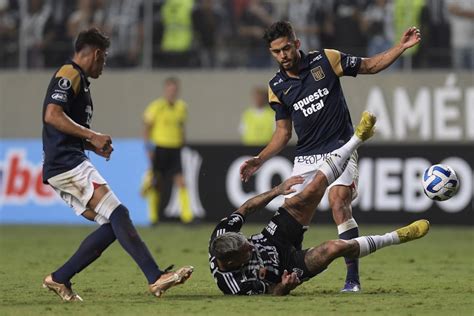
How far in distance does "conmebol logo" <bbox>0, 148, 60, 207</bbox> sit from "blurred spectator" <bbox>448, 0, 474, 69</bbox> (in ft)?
26.5

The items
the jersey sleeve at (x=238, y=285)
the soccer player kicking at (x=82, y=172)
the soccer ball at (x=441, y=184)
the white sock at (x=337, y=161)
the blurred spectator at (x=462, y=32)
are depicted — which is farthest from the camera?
the blurred spectator at (x=462, y=32)

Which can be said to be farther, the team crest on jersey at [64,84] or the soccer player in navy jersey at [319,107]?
the soccer player in navy jersey at [319,107]

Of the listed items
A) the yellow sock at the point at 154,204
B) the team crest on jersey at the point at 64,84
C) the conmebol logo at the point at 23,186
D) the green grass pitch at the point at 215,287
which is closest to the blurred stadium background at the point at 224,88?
the conmebol logo at the point at 23,186

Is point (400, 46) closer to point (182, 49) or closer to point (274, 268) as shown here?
point (274, 268)

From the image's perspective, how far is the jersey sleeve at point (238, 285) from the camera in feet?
32.1

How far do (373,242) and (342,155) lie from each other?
0.83 meters

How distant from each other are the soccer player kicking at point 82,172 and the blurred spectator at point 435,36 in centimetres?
1246

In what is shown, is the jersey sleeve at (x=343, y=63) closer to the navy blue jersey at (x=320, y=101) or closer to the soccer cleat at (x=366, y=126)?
the navy blue jersey at (x=320, y=101)

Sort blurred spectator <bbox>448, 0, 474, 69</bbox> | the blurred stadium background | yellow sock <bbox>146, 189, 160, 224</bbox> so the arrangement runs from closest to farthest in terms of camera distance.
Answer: the blurred stadium background → yellow sock <bbox>146, 189, 160, 224</bbox> → blurred spectator <bbox>448, 0, 474, 69</bbox>

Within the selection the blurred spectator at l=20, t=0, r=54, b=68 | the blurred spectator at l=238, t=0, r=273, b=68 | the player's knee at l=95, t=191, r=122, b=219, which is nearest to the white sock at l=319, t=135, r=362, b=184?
the player's knee at l=95, t=191, r=122, b=219

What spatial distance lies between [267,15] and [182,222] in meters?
4.39

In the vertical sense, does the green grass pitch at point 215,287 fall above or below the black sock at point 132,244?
below

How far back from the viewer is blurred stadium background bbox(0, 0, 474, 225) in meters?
19.8

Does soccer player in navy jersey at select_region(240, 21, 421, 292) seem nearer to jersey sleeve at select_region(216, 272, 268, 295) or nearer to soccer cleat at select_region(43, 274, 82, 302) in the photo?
jersey sleeve at select_region(216, 272, 268, 295)
